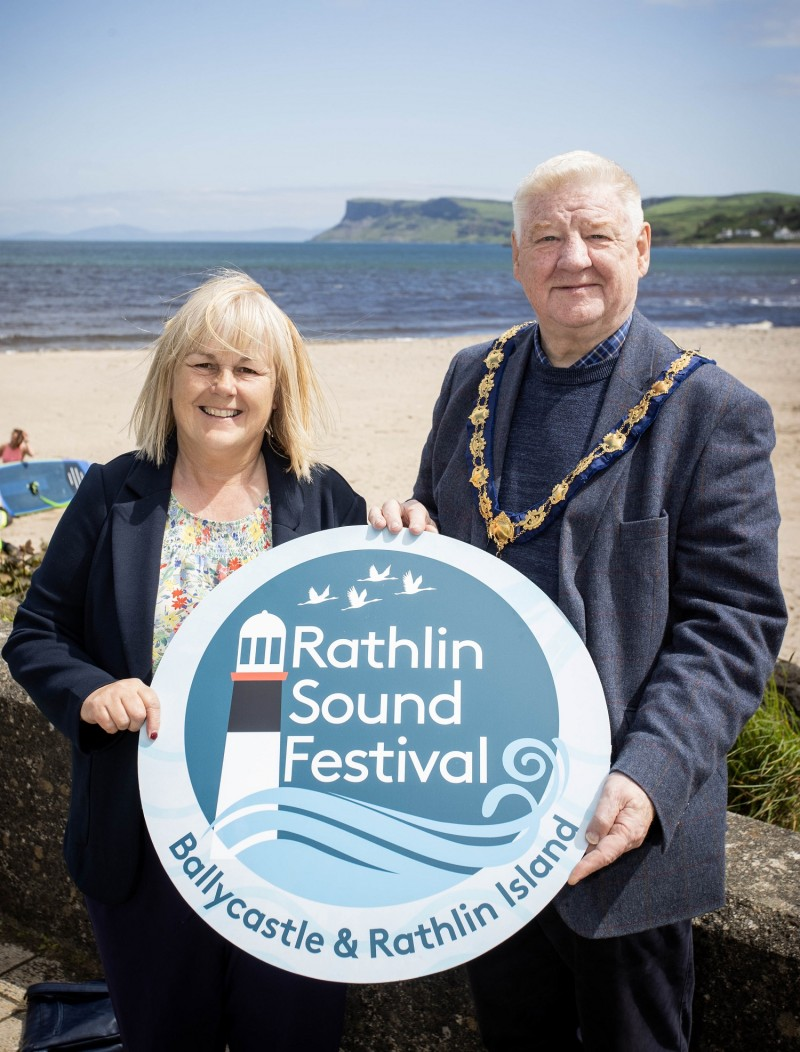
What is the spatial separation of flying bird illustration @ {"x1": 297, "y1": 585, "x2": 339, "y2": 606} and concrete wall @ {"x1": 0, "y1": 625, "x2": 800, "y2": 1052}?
3.73ft

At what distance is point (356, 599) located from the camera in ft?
6.48

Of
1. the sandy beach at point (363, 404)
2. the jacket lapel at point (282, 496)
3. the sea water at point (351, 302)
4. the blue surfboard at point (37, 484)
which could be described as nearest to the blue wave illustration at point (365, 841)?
the jacket lapel at point (282, 496)

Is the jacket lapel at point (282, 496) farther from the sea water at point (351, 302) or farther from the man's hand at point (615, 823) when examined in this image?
the sea water at point (351, 302)

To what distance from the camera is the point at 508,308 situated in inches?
1496

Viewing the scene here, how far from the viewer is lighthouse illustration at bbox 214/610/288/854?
181 cm

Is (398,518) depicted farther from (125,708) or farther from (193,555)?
(125,708)

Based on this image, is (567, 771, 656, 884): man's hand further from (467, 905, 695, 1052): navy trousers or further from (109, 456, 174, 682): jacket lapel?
(109, 456, 174, 682): jacket lapel

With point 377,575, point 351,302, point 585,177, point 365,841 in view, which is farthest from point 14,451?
point 351,302

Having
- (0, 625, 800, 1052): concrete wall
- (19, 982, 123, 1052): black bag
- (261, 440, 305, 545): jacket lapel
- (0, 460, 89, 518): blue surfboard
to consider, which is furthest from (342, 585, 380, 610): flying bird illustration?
(0, 460, 89, 518): blue surfboard

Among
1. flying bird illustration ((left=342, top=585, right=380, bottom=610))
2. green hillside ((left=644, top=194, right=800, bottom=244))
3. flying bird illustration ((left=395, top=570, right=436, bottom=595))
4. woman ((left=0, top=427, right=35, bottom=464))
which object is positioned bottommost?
woman ((left=0, top=427, right=35, bottom=464))

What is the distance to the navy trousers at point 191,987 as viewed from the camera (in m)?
2.09

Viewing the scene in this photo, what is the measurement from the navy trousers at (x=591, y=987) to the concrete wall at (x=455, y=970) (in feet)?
0.41

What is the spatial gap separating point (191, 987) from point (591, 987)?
2.87 ft

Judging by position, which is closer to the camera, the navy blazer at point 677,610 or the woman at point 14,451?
the navy blazer at point 677,610
